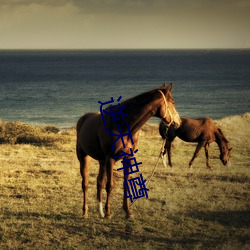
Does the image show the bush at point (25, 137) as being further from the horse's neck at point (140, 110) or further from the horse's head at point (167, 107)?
the horse's head at point (167, 107)

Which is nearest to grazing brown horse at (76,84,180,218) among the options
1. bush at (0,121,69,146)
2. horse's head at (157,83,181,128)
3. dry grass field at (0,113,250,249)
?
horse's head at (157,83,181,128)

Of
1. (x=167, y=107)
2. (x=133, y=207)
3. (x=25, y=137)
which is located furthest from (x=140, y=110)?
(x=25, y=137)

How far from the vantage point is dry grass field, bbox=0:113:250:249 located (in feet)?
26.7

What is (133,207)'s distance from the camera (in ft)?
34.1

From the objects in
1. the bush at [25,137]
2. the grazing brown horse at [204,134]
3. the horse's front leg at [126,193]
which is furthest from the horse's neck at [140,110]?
the bush at [25,137]

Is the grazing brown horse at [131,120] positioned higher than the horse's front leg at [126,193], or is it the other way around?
the grazing brown horse at [131,120]

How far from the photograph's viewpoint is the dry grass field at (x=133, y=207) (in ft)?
26.7

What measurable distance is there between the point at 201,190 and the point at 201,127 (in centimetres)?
570

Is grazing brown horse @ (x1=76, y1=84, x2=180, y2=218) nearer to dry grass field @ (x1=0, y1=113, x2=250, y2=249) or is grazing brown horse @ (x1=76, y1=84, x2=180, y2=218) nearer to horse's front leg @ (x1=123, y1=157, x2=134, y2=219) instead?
horse's front leg @ (x1=123, y1=157, x2=134, y2=219)

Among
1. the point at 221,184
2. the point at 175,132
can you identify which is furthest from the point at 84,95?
the point at 221,184

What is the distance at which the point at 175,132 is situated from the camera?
17859 mm

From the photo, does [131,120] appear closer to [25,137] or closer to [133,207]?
[133,207]

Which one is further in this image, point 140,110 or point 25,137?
point 25,137

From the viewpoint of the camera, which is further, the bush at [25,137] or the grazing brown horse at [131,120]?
the bush at [25,137]
